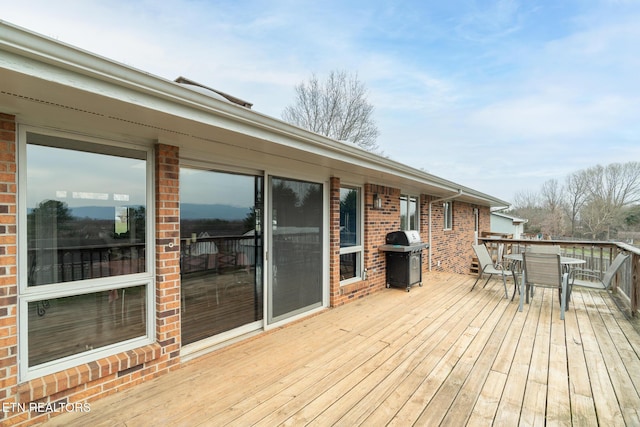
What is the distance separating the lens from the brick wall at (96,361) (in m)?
1.88

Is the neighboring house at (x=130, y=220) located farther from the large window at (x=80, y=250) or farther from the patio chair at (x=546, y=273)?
the patio chair at (x=546, y=273)

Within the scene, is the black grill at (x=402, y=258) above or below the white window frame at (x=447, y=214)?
below

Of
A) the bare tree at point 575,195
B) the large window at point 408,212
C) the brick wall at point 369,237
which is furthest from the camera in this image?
the bare tree at point 575,195

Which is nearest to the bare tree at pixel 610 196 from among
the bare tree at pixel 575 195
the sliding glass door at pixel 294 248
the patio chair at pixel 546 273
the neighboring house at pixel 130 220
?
the bare tree at pixel 575 195

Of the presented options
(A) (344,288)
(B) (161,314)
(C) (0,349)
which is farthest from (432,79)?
(C) (0,349)

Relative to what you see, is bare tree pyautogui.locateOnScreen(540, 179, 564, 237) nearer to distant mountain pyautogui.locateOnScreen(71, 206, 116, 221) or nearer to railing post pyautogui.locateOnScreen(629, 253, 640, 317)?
railing post pyautogui.locateOnScreen(629, 253, 640, 317)

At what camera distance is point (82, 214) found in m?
2.34

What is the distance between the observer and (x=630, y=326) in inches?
150

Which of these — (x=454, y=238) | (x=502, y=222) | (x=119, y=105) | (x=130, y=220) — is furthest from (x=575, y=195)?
(x=119, y=105)

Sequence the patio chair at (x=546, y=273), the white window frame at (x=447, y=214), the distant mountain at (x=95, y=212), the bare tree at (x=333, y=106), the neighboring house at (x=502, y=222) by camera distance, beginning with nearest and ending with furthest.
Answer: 1. the distant mountain at (x=95, y=212)
2. the patio chair at (x=546, y=273)
3. the white window frame at (x=447, y=214)
4. the bare tree at (x=333, y=106)
5. the neighboring house at (x=502, y=222)

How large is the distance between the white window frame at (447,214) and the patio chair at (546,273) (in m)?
4.10

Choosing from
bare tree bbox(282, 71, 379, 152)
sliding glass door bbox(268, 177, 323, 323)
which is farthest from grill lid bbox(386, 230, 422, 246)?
bare tree bbox(282, 71, 379, 152)

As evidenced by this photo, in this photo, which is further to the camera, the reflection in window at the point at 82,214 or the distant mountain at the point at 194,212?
the distant mountain at the point at 194,212

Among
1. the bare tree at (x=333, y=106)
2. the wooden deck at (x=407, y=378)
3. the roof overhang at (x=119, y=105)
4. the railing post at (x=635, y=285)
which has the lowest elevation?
the wooden deck at (x=407, y=378)
